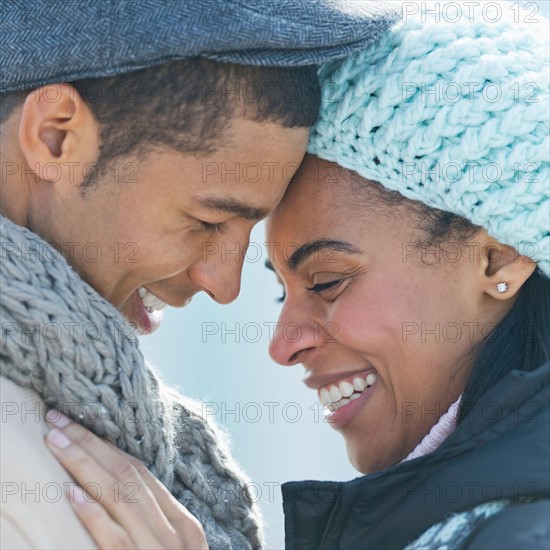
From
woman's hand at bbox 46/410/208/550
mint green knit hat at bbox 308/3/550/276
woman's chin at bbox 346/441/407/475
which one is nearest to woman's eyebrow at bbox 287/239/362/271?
mint green knit hat at bbox 308/3/550/276

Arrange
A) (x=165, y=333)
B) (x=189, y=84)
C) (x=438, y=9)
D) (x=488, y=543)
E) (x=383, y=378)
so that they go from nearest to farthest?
(x=488, y=543) → (x=189, y=84) → (x=438, y=9) → (x=383, y=378) → (x=165, y=333)

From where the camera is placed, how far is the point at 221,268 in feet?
5.82

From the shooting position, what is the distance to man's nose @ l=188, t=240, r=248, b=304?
1.77m

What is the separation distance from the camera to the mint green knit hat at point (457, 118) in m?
1.69

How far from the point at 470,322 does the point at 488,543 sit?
1.67ft

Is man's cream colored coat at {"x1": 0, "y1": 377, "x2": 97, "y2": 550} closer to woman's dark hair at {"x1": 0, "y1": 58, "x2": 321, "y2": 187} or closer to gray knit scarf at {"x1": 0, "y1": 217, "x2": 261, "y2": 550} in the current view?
gray knit scarf at {"x1": 0, "y1": 217, "x2": 261, "y2": 550}

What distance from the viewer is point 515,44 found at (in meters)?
1.76

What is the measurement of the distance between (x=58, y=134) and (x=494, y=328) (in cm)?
84

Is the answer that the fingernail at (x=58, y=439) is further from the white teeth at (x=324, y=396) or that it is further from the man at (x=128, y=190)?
the white teeth at (x=324, y=396)

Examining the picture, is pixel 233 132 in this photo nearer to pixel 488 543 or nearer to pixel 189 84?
pixel 189 84

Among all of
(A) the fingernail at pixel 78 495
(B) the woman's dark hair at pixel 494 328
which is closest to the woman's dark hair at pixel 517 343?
(B) the woman's dark hair at pixel 494 328

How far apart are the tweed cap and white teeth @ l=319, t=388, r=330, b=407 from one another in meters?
0.70

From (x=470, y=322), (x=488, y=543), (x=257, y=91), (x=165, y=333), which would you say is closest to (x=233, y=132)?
(x=257, y=91)

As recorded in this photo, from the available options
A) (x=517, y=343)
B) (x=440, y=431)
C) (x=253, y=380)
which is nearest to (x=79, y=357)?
(x=440, y=431)
